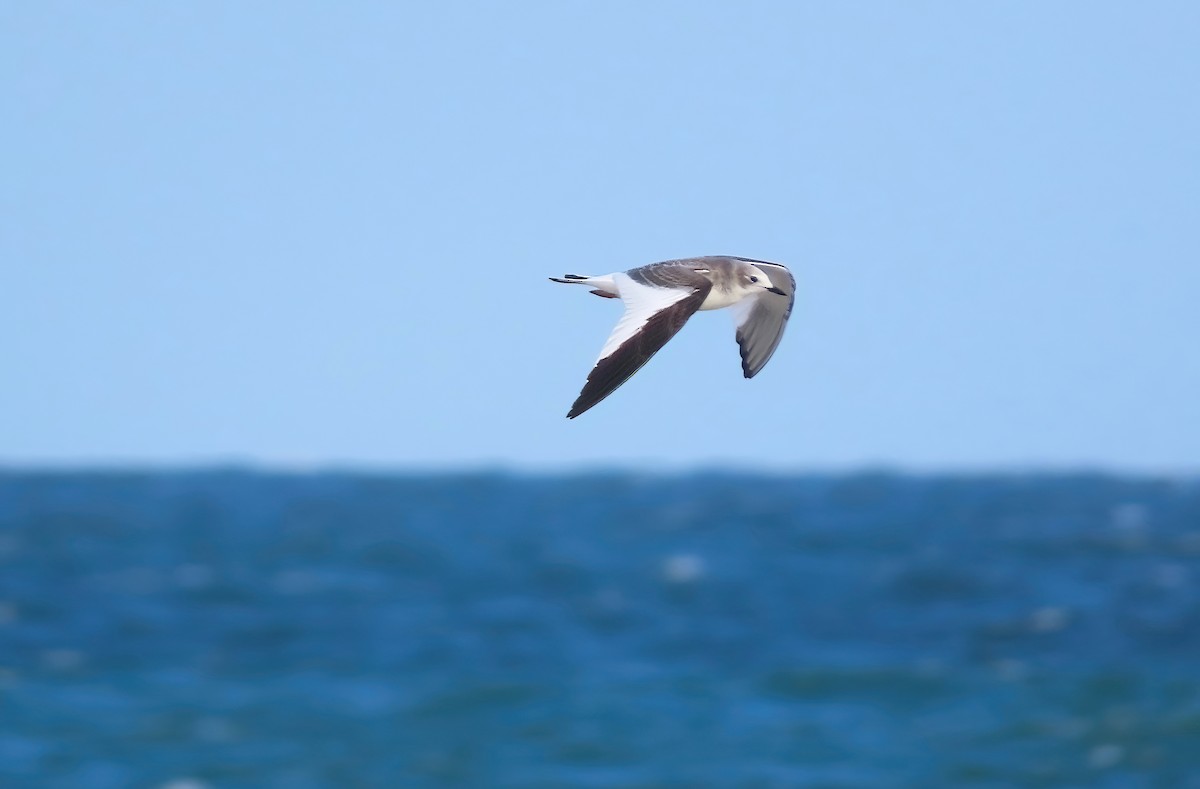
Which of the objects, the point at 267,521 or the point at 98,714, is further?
the point at 267,521

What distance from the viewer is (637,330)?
7.34 metres

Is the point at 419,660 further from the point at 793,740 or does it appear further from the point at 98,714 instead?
the point at 793,740

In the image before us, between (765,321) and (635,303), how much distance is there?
2027 millimetres

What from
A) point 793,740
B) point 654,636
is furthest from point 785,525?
point 793,740

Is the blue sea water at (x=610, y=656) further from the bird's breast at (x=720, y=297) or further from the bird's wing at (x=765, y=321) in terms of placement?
the bird's breast at (x=720, y=297)

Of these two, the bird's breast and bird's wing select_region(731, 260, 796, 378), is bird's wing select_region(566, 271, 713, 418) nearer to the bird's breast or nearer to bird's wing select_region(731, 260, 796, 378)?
the bird's breast

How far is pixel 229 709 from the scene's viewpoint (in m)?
23.8

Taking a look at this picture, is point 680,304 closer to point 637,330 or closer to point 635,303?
point 635,303

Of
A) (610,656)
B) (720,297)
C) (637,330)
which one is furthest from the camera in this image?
(610,656)

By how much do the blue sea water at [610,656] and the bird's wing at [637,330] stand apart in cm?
1404

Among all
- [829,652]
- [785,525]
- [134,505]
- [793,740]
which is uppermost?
[134,505]

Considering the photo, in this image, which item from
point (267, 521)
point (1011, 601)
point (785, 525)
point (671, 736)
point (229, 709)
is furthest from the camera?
point (267, 521)

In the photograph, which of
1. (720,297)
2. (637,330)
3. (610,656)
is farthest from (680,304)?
(610,656)

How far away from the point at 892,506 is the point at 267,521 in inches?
741
